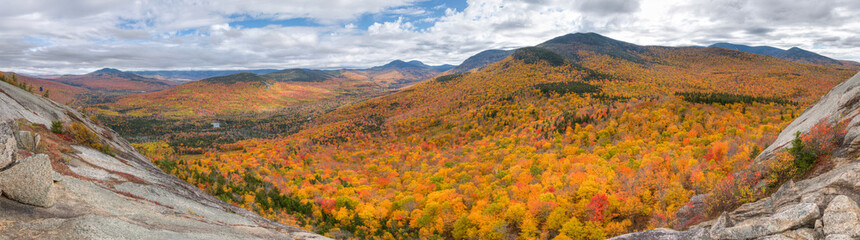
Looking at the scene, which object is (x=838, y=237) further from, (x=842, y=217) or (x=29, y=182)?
(x=29, y=182)

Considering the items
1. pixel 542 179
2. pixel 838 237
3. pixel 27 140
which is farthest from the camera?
pixel 542 179

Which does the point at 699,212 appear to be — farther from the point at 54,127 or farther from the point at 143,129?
the point at 143,129

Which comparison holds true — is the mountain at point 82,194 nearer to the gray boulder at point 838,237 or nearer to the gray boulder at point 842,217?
the gray boulder at point 838,237

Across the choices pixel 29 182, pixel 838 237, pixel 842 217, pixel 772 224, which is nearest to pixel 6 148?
pixel 29 182

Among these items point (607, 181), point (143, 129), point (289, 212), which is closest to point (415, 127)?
point (289, 212)

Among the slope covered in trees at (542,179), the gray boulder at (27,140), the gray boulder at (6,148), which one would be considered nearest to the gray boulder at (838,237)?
the slope covered in trees at (542,179)

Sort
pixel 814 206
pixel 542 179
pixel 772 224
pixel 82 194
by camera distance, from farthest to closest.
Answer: pixel 542 179, pixel 82 194, pixel 772 224, pixel 814 206
